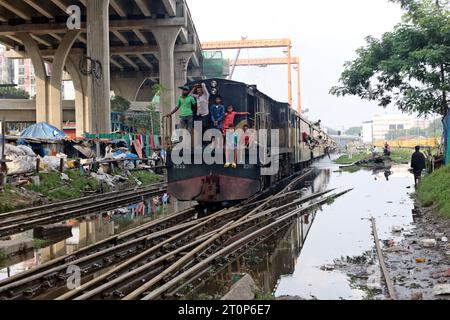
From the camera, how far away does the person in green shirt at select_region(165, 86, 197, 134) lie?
12.1m

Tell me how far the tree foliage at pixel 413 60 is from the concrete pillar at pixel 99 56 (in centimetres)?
1587

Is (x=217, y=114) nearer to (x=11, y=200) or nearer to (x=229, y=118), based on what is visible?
(x=229, y=118)

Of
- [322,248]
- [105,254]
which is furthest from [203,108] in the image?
[105,254]

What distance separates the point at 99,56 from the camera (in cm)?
2914

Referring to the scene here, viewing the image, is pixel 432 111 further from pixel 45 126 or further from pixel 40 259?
pixel 45 126

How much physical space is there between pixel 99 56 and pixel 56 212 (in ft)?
58.0

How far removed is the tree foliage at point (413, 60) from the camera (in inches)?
622

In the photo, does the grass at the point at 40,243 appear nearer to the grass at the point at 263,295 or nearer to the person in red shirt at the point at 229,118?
the person in red shirt at the point at 229,118

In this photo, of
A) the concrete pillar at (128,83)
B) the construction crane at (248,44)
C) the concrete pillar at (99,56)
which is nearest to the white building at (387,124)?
the construction crane at (248,44)

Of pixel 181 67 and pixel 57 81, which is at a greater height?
pixel 181 67

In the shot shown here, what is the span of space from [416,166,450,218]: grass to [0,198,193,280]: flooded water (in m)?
6.94

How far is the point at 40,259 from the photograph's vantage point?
26.6 feet

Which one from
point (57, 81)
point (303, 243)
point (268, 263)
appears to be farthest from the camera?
point (57, 81)

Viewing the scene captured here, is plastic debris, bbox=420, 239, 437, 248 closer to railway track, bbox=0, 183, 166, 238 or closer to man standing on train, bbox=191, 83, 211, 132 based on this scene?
man standing on train, bbox=191, 83, 211, 132
